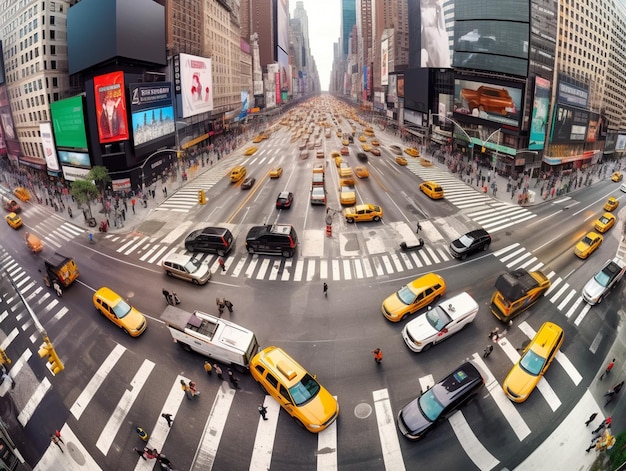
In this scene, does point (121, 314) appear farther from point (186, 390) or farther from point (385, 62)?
point (385, 62)

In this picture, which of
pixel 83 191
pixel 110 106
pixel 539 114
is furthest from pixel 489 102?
pixel 83 191

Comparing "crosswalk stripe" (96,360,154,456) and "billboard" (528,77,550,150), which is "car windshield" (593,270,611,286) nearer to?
"crosswalk stripe" (96,360,154,456)

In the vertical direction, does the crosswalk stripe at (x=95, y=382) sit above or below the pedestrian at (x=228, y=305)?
below

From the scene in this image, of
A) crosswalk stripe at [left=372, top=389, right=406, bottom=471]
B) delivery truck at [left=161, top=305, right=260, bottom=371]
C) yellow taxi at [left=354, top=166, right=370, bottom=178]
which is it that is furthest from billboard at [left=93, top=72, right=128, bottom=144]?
crosswalk stripe at [left=372, top=389, right=406, bottom=471]

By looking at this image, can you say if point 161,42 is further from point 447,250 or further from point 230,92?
point 447,250

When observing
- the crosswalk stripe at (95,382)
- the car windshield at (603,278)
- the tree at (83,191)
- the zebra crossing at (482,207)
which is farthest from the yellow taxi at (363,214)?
the tree at (83,191)

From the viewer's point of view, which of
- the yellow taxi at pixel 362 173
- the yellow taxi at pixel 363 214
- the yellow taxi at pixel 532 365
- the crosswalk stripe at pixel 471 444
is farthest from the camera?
the yellow taxi at pixel 362 173

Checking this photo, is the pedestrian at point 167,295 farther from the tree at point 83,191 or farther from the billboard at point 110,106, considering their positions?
the billboard at point 110,106
